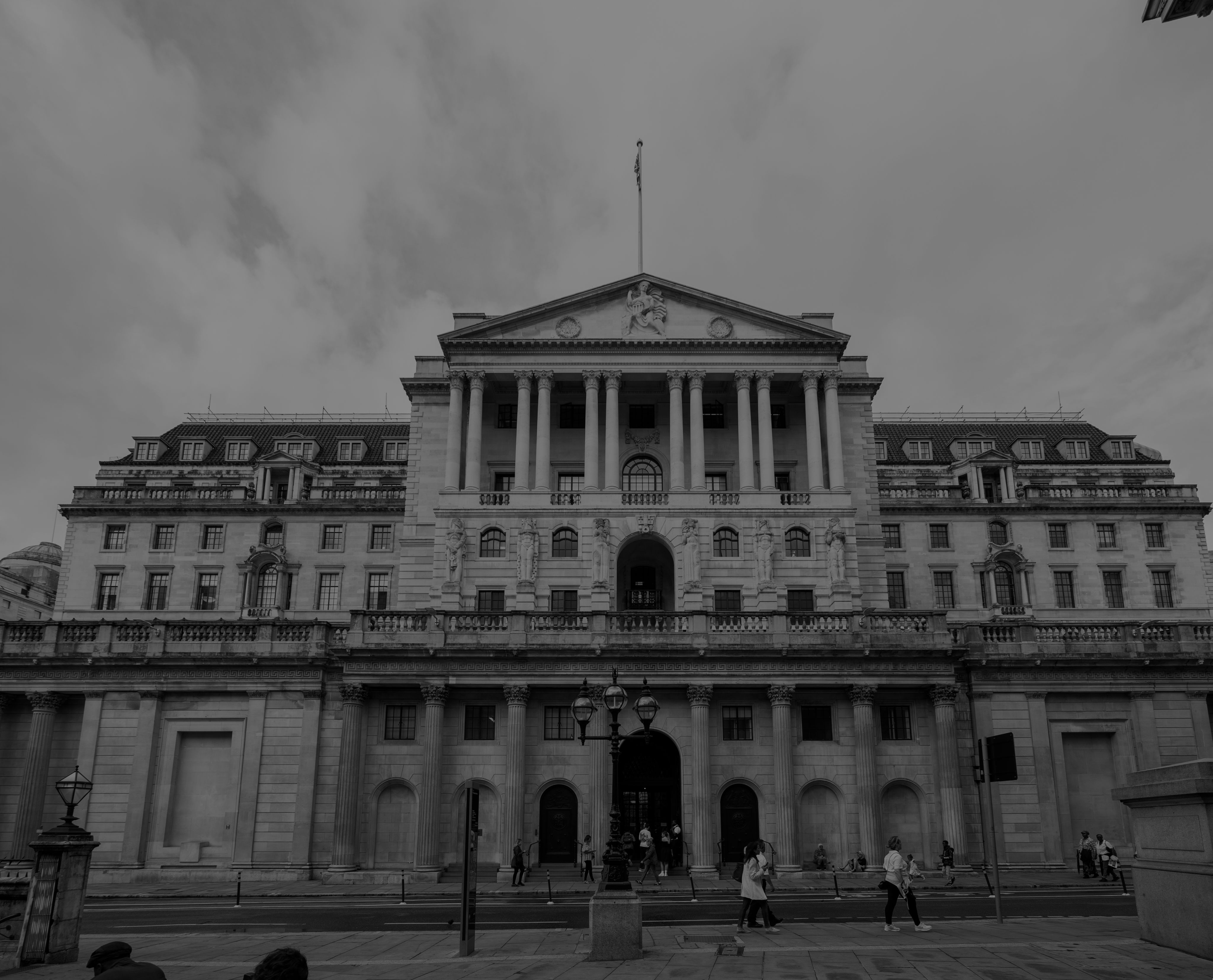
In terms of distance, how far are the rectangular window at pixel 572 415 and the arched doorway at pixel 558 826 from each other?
2061cm

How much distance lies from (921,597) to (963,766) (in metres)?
24.1

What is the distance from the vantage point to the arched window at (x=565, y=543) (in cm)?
5225

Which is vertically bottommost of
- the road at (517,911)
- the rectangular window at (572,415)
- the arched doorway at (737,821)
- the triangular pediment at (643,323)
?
the road at (517,911)

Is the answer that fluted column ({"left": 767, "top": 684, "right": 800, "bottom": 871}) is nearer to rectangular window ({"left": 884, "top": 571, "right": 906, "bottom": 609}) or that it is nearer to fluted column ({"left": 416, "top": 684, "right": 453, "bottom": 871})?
fluted column ({"left": 416, "top": 684, "right": 453, "bottom": 871})

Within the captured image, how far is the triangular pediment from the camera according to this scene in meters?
55.0

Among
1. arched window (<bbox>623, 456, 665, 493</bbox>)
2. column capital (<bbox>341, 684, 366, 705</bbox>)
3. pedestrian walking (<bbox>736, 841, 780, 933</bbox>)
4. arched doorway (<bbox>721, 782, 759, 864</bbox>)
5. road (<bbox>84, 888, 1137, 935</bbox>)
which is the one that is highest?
arched window (<bbox>623, 456, 665, 493</bbox>)

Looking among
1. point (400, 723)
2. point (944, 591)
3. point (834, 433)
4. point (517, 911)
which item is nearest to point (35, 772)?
point (400, 723)

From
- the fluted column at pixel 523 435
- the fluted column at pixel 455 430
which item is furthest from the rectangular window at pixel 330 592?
the fluted column at pixel 523 435

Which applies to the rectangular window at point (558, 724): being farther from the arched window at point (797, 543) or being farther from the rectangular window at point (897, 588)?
the rectangular window at point (897, 588)

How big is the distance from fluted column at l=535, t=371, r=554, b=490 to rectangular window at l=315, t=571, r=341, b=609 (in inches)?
826

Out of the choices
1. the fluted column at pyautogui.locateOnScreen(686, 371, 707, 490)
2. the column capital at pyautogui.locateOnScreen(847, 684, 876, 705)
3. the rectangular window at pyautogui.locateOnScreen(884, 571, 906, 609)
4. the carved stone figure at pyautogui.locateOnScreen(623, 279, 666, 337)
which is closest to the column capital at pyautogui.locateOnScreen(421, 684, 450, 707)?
the fluted column at pyautogui.locateOnScreen(686, 371, 707, 490)

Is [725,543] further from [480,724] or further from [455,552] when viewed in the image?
[480,724]

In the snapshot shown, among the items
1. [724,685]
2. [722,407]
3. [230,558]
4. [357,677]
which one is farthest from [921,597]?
[230,558]

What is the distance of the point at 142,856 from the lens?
4409cm
